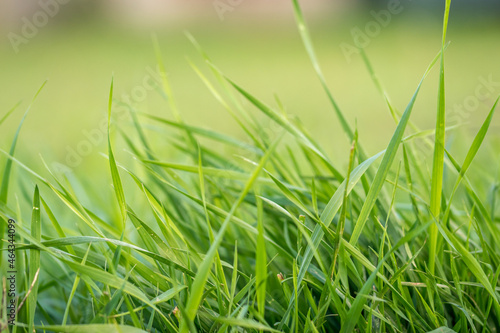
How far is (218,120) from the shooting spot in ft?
8.89

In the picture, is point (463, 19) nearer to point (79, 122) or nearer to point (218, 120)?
point (218, 120)

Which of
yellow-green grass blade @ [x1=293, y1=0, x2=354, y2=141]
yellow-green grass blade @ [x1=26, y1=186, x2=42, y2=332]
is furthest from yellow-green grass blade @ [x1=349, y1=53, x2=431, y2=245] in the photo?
yellow-green grass blade @ [x1=26, y1=186, x2=42, y2=332]

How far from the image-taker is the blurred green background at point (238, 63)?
2447 millimetres

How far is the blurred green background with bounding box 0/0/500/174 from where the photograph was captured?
8.03 feet

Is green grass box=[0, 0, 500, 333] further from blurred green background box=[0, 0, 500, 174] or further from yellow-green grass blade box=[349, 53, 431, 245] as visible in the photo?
blurred green background box=[0, 0, 500, 174]

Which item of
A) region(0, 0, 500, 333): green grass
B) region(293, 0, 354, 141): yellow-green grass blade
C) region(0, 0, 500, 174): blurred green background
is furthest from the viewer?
region(0, 0, 500, 174): blurred green background

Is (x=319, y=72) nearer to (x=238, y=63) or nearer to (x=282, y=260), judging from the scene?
(x=282, y=260)

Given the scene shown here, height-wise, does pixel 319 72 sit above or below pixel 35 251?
above

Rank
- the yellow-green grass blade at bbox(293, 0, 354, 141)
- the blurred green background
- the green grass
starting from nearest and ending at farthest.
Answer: the green grass
the yellow-green grass blade at bbox(293, 0, 354, 141)
the blurred green background

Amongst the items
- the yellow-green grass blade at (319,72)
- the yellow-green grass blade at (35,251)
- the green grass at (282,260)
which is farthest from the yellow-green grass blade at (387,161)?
the yellow-green grass blade at (35,251)

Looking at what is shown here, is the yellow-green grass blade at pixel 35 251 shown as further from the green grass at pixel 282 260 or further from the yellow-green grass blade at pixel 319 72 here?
the yellow-green grass blade at pixel 319 72

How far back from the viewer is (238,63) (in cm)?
511

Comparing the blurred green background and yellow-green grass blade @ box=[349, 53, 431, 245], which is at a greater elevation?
the blurred green background

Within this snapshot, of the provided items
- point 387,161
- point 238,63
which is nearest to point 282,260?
point 387,161
